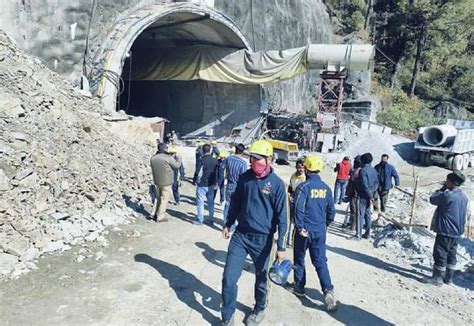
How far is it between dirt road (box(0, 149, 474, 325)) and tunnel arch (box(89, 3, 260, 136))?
7.48 m

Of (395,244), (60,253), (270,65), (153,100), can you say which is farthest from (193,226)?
(153,100)

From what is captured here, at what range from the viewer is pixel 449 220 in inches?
254

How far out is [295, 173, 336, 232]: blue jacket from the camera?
5531mm

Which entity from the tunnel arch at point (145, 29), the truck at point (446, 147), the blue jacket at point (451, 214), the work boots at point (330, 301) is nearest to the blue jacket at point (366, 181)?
the blue jacket at point (451, 214)

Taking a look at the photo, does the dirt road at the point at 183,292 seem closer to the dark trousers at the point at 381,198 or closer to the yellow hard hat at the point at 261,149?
the yellow hard hat at the point at 261,149

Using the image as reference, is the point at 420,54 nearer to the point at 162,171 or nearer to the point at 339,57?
the point at 339,57

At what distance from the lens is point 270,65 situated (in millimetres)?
20828

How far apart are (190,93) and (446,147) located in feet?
45.4

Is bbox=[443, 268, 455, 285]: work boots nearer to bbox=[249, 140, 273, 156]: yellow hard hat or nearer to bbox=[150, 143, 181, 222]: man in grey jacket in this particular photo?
bbox=[249, 140, 273, 156]: yellow hard hat

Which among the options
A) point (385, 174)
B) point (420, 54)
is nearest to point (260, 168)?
point (385, 174)

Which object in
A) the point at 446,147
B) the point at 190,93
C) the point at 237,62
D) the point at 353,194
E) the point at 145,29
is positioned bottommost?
the point at 353,194

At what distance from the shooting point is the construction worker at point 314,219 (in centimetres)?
555

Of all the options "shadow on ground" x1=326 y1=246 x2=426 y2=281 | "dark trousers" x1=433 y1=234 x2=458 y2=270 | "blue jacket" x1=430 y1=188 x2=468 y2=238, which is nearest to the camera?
"blue jacket" x1=430 y1=188 x2=468 y2=238

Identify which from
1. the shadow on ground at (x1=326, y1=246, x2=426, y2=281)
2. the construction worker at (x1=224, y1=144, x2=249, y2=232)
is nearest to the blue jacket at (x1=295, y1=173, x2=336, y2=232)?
the construction worker at (x1=224, y1=144, x2=249, y2=232)
